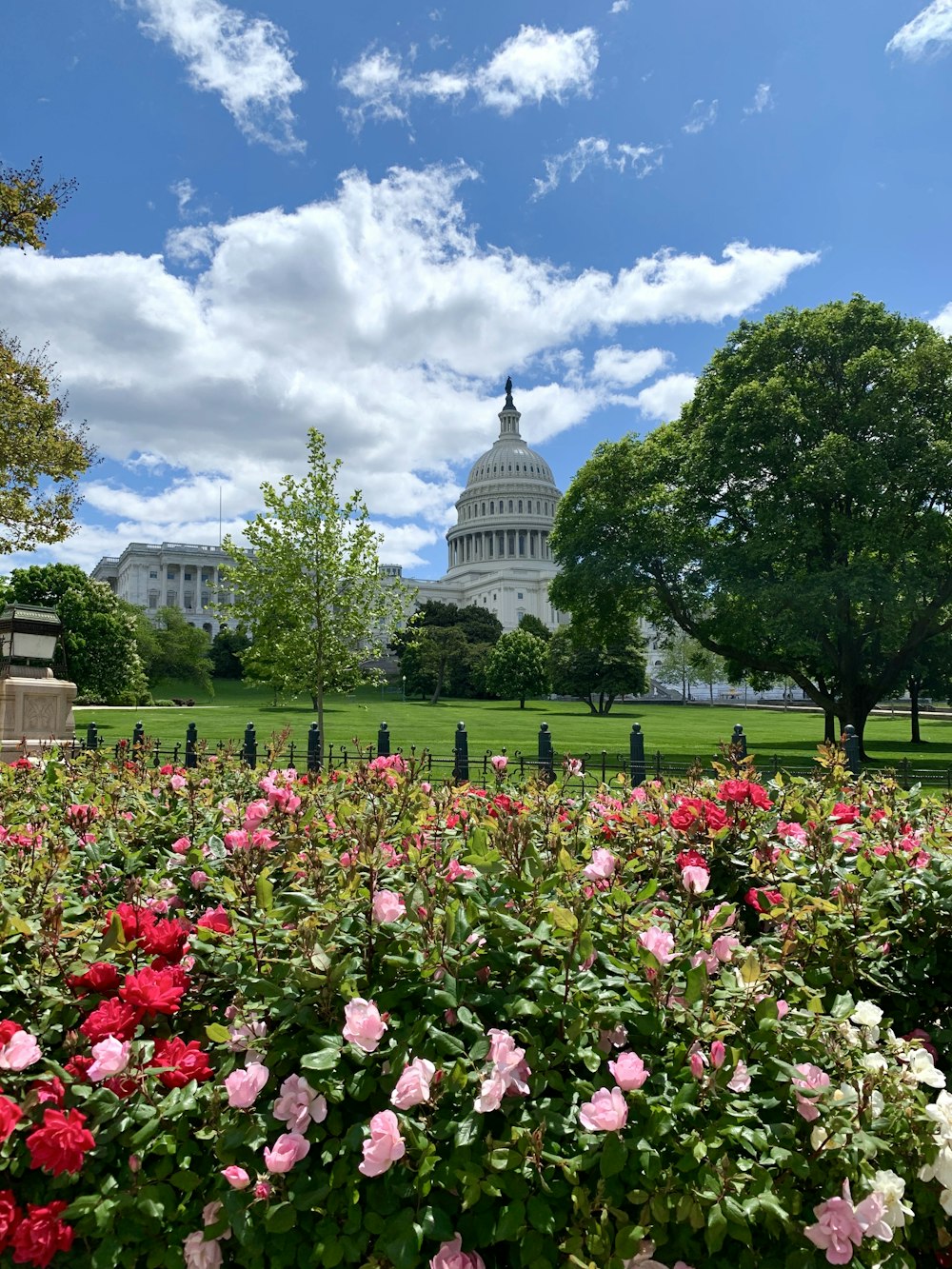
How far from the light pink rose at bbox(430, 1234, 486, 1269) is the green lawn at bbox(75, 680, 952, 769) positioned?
21.7 metres

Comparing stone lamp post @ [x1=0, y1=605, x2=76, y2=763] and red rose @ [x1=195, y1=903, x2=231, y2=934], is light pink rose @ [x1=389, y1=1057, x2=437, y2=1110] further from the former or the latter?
stone lamp post @ [x1=0, y1=605, x2=76, y2=763]

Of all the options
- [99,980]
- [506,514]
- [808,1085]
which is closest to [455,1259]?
[808,1085]

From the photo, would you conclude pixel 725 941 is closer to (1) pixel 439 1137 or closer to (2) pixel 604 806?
(1) pixel 439 1137

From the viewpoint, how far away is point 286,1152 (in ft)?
7.52

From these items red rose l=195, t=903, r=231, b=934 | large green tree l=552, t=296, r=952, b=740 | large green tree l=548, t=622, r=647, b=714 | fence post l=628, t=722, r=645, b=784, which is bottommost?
fence post l=628, t=722, r=645, b=784

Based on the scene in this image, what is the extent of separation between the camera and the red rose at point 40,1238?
7.68 ft

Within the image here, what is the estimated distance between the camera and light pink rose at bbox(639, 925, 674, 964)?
2662mm

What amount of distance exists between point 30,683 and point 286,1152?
16.1m

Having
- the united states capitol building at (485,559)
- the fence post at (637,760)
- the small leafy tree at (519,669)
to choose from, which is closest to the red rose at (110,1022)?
A: the fence post at (637,760)

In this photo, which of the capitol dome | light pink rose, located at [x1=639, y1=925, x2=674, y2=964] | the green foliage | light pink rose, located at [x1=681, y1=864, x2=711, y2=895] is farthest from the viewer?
the capitol dome

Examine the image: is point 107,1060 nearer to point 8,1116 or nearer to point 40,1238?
point 8,1116

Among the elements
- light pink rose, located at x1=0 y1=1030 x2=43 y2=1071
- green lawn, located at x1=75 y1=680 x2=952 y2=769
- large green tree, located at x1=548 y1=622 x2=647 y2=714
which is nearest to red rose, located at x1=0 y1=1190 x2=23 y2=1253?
light pink rose, located at x1=0 y1=1030 x2=43 y2=1071

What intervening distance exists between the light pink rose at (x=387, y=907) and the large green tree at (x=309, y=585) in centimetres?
2488

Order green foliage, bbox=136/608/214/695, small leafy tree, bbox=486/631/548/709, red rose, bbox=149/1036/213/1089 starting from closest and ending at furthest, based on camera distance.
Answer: red rose, bbox=149/1036/213/1089 < small leafy tree, bbox=486/631/548/709 < green foliage, bbox=136/608/214/695
